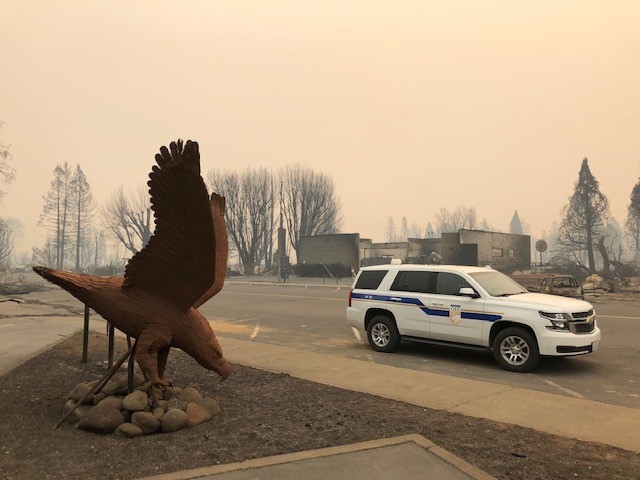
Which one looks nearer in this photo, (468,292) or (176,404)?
(176,404)

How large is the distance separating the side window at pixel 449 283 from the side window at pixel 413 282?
0.19 metres

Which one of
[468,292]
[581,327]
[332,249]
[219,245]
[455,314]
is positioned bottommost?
[581,327]

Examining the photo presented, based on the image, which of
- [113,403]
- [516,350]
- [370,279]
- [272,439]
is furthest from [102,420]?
[370,279]

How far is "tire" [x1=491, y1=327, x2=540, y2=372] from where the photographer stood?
766 cm

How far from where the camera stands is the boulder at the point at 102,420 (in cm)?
470

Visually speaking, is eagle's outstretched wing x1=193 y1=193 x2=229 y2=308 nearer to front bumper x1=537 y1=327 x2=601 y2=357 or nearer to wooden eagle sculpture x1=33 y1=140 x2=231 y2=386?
wooden eagle sculpture x1=33 y1=140 x2=231 y2=386

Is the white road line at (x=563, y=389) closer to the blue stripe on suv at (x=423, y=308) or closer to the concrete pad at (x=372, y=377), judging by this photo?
the concrete pad at (x=372, y=377)

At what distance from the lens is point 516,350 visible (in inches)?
310

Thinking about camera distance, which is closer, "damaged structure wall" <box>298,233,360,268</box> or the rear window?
the rear window

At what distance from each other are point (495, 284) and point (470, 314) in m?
0.91

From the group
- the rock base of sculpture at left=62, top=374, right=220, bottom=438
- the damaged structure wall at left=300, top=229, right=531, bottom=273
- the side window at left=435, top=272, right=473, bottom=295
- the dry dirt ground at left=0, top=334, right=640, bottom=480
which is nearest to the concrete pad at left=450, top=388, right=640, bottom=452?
the dry dirt ground at left=0, top=334, right=640, bottom=480

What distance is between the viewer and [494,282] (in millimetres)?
8922

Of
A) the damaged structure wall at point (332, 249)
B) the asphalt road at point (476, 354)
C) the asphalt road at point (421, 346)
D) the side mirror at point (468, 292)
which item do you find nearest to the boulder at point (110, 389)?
the asphalt road at point (421, 346)

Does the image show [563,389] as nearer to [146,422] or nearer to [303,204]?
[146,422]
